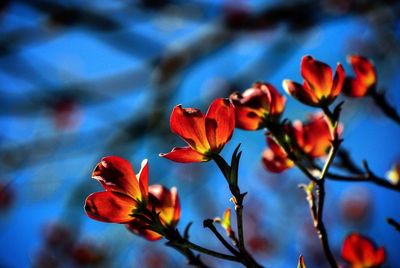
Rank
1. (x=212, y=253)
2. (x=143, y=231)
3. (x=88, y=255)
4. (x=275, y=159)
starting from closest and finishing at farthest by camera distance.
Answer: (x=212, y=253) → (x=143, y=231) → (x=275, y=159) → (x=88, y=255)

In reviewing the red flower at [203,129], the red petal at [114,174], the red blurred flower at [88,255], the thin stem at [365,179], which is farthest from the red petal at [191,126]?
the red blurred flower at [88,255]

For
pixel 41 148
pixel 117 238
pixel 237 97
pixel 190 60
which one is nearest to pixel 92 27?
pixel 190 60

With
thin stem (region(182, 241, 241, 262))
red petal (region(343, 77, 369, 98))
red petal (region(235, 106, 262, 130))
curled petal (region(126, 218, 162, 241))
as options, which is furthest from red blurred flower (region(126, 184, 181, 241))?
red petal (region(343, 77, 369, 98))

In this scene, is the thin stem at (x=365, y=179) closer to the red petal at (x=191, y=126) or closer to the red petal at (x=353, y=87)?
the red petal at (x=353, y=87)

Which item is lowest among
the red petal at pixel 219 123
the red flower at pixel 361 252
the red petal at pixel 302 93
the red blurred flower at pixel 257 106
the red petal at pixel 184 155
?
the red petal at pixel 184 155

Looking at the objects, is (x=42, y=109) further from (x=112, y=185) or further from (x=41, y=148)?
(x=112, y=185)

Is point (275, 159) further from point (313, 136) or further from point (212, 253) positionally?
point (212, 253)

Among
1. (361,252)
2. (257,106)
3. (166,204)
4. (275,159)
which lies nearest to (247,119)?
(257,106)
